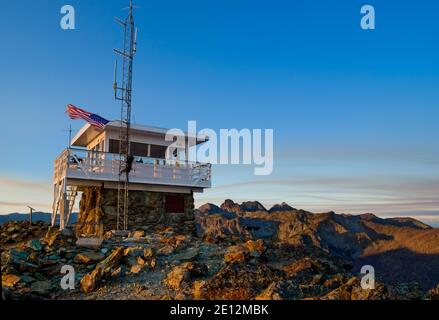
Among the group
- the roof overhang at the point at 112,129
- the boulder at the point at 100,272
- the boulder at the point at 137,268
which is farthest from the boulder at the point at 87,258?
the roof overhang at the point at 112,129

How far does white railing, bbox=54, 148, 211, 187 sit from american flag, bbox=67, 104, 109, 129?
1915 mm

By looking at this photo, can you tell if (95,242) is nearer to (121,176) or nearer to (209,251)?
(209,251)

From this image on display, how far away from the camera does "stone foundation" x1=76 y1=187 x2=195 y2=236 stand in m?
24.4

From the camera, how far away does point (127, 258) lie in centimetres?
1473

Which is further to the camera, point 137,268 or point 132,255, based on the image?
point 132,255

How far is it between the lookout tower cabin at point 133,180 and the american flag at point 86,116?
0.47 m

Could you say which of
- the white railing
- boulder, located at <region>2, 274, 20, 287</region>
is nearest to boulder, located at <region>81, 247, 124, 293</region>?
boulder, located at <region>2, 274, 20, 287</region>

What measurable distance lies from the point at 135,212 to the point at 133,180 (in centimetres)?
205

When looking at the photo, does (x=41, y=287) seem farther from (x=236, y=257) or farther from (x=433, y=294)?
(x=433, y=294)

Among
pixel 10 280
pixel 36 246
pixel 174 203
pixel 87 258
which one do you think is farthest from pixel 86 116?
pixel 10 280

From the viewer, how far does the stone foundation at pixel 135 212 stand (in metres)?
24.4

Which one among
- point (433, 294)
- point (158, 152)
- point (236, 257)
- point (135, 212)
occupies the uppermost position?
point (158, 152)

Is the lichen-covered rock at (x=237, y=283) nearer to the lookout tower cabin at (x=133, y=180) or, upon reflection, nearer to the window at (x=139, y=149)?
the lookout tower cabin at (x=133, y=180)

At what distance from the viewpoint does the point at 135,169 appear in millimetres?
24906
